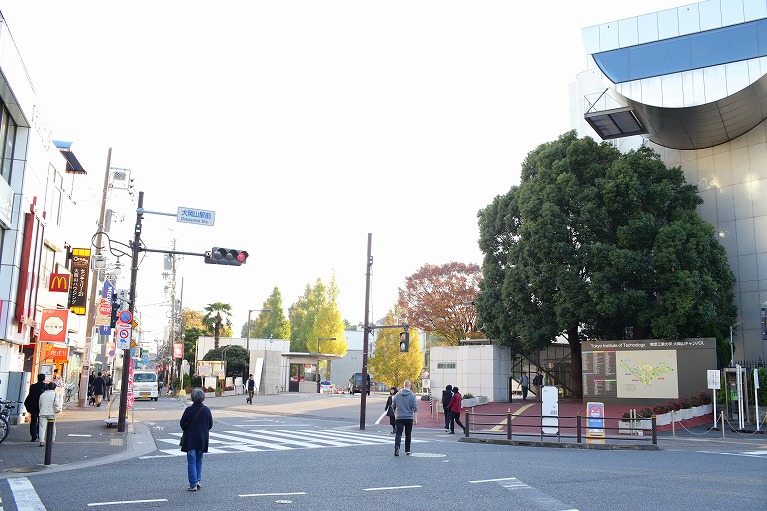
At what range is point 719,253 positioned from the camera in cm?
3597

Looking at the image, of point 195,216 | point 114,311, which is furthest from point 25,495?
point 114,311

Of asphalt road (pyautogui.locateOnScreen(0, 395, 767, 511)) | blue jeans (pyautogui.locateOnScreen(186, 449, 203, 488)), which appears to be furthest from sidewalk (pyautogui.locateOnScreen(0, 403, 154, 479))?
blue jeans (pyautogui.locateOnScreen(186, 449, 203, 488))

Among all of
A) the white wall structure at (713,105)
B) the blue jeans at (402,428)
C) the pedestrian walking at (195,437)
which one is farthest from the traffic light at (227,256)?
the white wall structure at (713,105)

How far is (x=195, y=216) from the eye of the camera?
70.9ft

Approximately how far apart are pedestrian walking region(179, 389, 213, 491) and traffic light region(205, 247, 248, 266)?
31.8ft

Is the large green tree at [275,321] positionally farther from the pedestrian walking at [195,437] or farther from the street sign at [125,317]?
the pedestrian walking at [195,437]

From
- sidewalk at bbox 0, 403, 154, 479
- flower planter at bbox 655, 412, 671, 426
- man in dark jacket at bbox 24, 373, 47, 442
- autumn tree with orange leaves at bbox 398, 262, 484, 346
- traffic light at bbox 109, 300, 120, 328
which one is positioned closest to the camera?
sidewalk at bbox 0, 403, 154, 479

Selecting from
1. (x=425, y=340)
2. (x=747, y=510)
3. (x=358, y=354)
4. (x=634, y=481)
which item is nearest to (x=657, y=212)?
(x=634, y=481)

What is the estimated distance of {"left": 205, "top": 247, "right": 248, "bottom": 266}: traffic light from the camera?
20.4 m

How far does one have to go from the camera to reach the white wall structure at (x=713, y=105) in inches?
1453

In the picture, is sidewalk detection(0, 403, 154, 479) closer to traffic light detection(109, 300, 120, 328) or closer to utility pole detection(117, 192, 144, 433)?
utility pole detection(117, 192, 144, 433)

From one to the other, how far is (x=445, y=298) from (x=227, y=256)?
3387 cm

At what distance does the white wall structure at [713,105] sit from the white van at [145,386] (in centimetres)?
3461

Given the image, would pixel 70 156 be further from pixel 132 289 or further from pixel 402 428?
pixel 402 428
